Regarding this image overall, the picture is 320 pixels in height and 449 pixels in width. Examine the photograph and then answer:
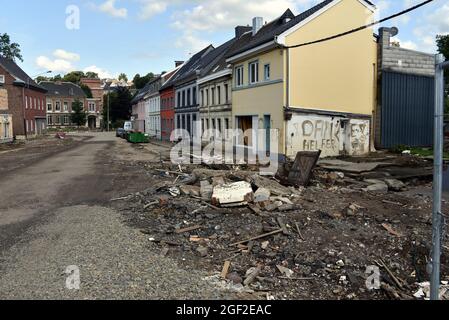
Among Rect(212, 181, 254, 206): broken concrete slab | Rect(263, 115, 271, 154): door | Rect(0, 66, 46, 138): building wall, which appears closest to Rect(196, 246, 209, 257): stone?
Rect(212, 181, 254, 206): broken concrete slab

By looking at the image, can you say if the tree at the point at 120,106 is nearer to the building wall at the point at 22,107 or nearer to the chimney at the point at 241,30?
the building wall at the point at 22,107

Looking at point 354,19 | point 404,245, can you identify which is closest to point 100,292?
point 404,245

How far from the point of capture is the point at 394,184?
13.6 meters

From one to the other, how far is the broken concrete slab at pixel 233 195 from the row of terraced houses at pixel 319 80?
10.5 metres

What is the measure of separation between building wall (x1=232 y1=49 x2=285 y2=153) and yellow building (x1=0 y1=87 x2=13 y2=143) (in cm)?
2745

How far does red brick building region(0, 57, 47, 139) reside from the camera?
50.9m

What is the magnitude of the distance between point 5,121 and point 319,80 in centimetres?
3492

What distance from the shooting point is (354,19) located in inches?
884

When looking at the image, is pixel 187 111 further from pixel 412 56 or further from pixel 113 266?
pixel 113 266

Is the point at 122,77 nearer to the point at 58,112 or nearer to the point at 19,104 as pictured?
the point at 58,112

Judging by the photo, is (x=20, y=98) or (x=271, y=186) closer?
(x=271, y=186)

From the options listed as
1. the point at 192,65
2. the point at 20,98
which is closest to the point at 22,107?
the point at 20,98

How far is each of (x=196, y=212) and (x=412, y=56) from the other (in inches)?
786

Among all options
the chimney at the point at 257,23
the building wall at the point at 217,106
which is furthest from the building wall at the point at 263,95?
the chimney at the point at 257,23
